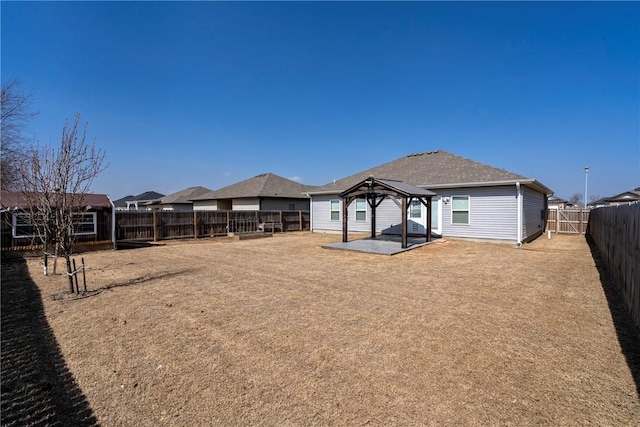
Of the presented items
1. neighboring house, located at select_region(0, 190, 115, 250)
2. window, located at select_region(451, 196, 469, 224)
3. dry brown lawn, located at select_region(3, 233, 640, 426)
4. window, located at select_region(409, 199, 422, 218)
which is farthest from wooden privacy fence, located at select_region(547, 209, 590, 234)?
neighboring house, located at select_region(0, 190, 115, 250)

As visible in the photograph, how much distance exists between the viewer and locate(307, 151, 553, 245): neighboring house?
13406 mm

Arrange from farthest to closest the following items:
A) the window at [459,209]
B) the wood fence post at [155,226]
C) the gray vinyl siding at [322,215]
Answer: the gray vinyl siding at [322,215]
the wood fence post at [155,226]
the window at [459,209]

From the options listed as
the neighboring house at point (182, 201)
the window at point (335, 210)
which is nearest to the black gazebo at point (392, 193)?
the window at point (335, 210)

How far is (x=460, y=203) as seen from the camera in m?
14.7

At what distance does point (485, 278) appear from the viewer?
7492mm

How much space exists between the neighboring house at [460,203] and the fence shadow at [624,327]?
6.62 metres

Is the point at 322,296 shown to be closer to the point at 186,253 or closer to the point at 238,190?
the point at 186,253

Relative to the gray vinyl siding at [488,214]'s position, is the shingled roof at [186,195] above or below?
above

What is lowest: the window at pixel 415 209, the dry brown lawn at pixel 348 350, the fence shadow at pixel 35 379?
the dry brown lawn at pixel 348 350

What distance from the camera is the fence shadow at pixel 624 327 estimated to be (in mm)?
3459

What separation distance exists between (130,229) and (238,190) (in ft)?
41.4

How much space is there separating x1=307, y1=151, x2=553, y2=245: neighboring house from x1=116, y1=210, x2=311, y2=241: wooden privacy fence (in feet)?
12.7

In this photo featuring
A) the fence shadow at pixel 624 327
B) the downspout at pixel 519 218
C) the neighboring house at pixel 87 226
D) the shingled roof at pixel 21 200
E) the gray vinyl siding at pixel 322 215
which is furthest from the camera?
the gray vinyl siding at pixel 322 215

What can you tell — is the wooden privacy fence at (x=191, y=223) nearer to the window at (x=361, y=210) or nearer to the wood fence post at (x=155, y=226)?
the wood fence post at (x=155, y=226)
